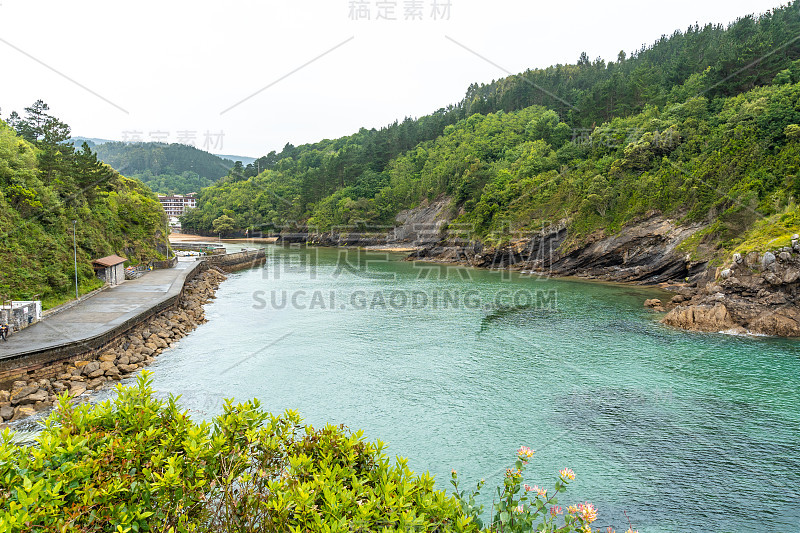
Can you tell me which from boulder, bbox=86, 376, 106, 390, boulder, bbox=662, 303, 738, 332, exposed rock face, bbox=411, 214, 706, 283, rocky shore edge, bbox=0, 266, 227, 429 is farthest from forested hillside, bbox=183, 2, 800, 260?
boulder, bbox=86, 376, 106, 390

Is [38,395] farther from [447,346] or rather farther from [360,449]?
[447,346]

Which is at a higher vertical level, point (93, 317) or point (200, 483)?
point (200, 483)

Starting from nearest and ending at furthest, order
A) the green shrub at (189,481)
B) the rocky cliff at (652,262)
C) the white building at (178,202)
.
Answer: the green shrub at (189,481) → the rocky cliff at (652,262) → the white building at (178,202)

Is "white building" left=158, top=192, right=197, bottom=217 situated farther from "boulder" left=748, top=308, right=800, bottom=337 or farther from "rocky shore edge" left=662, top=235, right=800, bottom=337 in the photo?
"boulder" left=748, top=308, right=800, bottom=337

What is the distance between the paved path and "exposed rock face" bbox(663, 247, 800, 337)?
3238 cm

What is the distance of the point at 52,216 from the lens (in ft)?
93.5

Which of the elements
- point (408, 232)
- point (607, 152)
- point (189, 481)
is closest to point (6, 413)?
point (189, 481)

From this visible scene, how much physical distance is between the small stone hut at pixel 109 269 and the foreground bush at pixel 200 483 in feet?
101

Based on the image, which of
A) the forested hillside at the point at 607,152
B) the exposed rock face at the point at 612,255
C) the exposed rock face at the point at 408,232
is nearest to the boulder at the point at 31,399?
the forested hillside at the point at 607,152

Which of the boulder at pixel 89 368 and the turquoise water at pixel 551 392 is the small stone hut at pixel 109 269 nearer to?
the turquoise water at pixel 551 392

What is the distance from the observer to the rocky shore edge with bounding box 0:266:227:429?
16.4 m

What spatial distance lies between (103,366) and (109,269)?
658 inches

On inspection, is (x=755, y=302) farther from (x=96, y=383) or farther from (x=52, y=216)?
(x=52, y=216)

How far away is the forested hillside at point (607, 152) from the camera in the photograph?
133 feet
